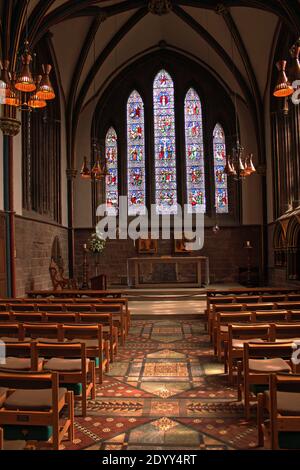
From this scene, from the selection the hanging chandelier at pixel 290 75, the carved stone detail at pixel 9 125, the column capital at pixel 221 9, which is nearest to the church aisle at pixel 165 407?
the hanging chandelier at pixel 290 75

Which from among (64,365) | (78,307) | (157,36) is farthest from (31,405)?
(157,36)

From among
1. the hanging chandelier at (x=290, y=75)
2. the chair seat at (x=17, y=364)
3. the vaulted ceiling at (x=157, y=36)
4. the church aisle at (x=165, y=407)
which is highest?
the vaulted ceiling at (x=157, y=36)

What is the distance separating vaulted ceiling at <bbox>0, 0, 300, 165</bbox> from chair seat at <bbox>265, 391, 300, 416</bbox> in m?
12.6

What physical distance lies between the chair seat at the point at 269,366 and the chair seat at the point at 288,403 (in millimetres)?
1044

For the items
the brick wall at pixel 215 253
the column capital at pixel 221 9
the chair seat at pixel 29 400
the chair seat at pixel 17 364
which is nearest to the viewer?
the chair seat at pixel 29 400

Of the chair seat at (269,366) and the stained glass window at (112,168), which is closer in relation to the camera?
the chair seat at (269,366)

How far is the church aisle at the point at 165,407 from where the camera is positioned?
157 inches

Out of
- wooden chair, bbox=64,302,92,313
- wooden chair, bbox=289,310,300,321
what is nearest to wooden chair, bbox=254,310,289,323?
wooden chair, bbox=289,310,300,321

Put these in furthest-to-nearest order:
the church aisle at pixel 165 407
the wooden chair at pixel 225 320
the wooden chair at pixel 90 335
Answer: the wooden chair at pixel 225 320
the wooden chair at pixel 90 335
the church aisle at pixel 165 407

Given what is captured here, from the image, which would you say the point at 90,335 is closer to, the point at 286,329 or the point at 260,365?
the point at 260,365

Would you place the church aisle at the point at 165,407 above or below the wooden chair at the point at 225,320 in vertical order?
below

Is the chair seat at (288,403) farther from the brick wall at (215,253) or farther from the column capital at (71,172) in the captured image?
the column capital at (71,172)

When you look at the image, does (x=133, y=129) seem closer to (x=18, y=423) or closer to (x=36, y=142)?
(x=36, y=142)
